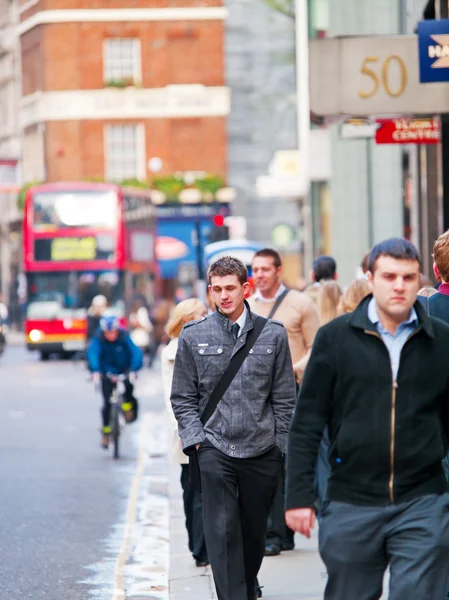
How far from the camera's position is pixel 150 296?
3719cm

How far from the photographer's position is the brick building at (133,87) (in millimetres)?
51938

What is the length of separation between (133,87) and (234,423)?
46.2 m

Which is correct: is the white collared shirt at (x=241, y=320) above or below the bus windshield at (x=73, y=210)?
below

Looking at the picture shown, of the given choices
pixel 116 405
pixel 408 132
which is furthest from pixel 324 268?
pixel 116 405

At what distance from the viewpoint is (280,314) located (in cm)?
925

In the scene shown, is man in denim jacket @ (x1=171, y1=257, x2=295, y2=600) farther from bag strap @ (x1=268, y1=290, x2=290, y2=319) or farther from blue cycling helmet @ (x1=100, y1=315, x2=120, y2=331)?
blue cycling helmet @ (x1=100, y1=315, x2=120, y2=331)

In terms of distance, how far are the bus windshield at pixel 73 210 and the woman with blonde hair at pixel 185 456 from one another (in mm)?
25245

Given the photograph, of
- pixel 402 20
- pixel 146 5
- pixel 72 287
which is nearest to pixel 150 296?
pixel 72 287

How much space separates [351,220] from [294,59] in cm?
2107

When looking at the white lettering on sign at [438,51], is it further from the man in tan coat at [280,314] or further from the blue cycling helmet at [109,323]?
the blue cycling helmet at [109,323]

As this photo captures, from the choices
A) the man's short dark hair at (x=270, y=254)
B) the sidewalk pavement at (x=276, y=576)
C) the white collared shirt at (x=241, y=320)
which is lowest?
the sidewalk pavement at (x=276, y=576)

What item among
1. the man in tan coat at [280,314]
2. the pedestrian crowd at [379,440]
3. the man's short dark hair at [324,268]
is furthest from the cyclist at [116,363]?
the pedestrian crowd at [379,440]

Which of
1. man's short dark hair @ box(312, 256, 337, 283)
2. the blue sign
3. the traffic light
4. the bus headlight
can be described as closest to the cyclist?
man's short dark hair @ box(312, 256, 337, 283)

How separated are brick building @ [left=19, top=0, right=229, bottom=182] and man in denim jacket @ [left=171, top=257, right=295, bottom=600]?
45.2 metres
